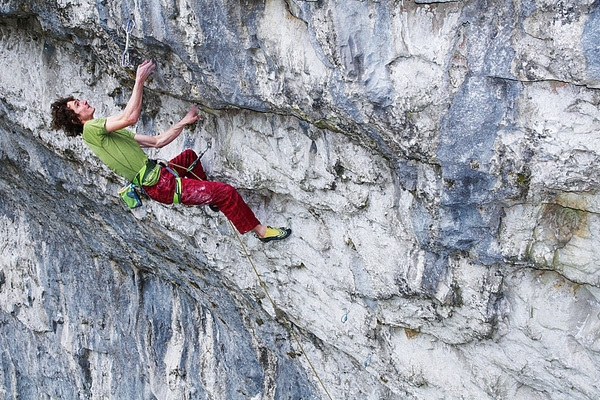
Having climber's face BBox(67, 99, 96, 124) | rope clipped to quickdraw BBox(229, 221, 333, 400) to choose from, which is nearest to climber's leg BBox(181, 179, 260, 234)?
rope clipped to quickdraw BBox(229, 221, 333, 400)

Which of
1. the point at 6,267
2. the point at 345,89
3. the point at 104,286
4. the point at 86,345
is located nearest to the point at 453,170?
the point at 345,89

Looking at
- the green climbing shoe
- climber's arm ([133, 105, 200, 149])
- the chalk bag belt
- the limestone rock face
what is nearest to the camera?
the limestone rock face

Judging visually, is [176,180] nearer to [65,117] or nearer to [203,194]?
[203,194]

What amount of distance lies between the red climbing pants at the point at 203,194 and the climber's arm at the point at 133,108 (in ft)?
1.89

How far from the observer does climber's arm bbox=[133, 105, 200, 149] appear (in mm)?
4504

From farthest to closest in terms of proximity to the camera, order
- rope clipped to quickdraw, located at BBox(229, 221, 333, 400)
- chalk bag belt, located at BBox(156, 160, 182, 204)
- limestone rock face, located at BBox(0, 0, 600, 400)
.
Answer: rope clipped to quickdraw, located at BBox(229, 221, 333, 400), chalk bag belt, located at BBox(156, 160, 182, 204), limestone rock face, located at BBox(0, 0, 600, 400)

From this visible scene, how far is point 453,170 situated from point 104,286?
5819mm

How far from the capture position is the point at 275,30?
3.88m

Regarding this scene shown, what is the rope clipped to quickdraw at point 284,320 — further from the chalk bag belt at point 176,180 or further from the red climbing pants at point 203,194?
the chalk bag belt at point 176,180

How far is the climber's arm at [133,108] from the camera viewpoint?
410 cm

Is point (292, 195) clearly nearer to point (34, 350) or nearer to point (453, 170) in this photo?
point (453, 170)

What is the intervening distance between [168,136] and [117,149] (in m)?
0.36

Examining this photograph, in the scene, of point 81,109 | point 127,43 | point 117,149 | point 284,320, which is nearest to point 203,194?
point 117,149

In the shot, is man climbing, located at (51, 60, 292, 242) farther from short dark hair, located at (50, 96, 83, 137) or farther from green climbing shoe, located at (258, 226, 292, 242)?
green climbing shoe, located at (258, 226, 292, 242)
